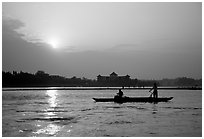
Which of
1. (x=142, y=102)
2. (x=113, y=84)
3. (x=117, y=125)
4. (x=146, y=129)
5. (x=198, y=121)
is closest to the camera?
(x=146, y=129)

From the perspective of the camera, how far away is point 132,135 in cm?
1728

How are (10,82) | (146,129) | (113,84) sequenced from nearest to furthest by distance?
(146,129)
(10,82)
(113,84)

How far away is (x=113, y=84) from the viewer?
18538 cm

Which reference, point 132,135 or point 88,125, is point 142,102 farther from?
point 132,135

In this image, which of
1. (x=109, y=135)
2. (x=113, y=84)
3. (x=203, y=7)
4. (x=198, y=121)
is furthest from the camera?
(x=113, y=84)

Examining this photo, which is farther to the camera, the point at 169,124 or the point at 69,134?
the point at 169,124

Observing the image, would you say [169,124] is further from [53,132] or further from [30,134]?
[30,134]

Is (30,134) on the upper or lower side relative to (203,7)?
lower

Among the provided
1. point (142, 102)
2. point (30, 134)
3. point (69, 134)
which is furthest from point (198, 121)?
point (142, 102)

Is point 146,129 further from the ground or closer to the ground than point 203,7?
closer to the ground

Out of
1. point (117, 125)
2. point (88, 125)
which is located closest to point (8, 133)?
point (88, 125)

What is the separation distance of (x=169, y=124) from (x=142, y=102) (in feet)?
65.8

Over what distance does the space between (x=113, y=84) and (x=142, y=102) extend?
14420 centimetres

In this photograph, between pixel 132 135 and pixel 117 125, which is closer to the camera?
pixel 132 135
